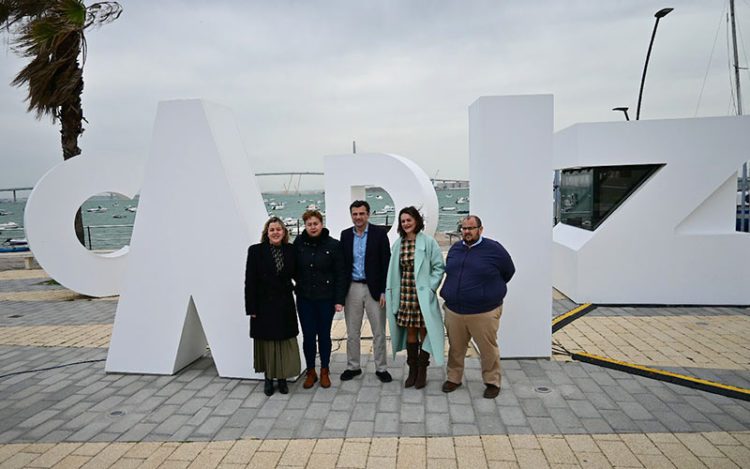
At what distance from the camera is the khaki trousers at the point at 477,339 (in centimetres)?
431

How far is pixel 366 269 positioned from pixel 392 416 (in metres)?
1.30

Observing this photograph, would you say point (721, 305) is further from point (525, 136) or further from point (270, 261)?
point (270, 261)

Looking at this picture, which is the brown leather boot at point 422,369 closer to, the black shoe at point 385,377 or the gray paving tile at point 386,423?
the black shoe at point 385,377

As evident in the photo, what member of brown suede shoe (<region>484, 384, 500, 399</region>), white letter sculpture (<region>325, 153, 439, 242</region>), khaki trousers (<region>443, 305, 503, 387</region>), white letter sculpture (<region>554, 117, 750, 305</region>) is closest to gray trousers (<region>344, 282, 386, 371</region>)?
khaki trousers (<region>443, 305, 503, 387</region>)

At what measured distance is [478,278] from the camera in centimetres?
425

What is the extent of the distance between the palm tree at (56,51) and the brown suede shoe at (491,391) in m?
10.3

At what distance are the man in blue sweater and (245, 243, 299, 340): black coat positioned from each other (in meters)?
1.43

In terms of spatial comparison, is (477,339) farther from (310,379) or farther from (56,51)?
(56,51)

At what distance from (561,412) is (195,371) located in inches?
140

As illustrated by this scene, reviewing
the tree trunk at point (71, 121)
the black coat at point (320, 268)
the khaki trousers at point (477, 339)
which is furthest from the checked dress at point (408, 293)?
the tree trunk at point (71, 121)

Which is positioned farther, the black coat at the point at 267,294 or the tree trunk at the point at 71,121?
the tree trunk at the point at 71,121

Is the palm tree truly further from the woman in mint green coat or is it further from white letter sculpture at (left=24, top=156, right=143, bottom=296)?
the woman in mint green coat

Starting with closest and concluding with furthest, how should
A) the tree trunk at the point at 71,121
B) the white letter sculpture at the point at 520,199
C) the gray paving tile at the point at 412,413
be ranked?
the gray paving tile at the point at 412,413, the white letter sculpture at the point at 520,199, the tree trunk at the point at 71,121

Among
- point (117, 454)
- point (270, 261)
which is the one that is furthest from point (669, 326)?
point (117, 454)
